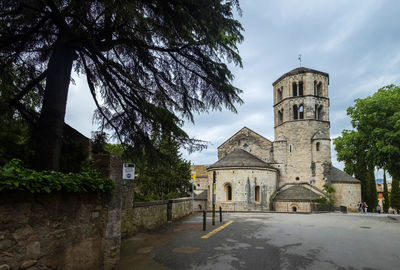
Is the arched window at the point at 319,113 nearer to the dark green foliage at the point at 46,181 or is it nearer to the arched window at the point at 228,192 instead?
the arched window at the point at 228,192

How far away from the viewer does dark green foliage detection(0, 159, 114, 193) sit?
3531 millimetres

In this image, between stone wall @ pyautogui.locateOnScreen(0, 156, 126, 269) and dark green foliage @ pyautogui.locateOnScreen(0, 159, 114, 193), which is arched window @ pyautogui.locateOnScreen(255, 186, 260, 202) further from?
dark green foliage @ pyautogui.locateOnScreen(0, 159, 114, 193)

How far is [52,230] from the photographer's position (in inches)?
171

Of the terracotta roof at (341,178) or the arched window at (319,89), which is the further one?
the arched window at (319,89)

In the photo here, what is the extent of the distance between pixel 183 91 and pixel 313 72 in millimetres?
31843

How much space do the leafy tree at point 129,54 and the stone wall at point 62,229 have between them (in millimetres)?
2076

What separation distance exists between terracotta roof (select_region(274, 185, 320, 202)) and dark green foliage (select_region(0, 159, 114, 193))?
1099 inches

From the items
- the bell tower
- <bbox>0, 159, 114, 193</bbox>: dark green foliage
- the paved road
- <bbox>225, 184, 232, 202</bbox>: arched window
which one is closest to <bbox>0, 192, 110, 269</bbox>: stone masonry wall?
<bbox>0, 159, 114, 193</bbox>: dark green foliage

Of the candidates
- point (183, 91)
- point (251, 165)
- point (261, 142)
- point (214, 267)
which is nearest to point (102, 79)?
point (183, 91)

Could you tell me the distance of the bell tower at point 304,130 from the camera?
33656 millimetres

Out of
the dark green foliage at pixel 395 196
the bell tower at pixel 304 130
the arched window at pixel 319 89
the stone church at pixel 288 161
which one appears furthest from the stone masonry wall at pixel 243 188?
the dark green foliage at pixel 395 196

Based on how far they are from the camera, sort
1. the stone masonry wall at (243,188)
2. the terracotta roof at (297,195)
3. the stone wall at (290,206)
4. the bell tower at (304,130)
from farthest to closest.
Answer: the bell tower at (304,130) → the terracotta roof at (297,195) → the stone wall at (290,206) → the stone masonry wall at (243,188)

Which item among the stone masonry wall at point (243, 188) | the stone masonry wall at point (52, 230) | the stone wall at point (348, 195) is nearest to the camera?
the stone masonry wall at point (52, 230)

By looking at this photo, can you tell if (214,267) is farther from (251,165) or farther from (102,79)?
(251,165)
